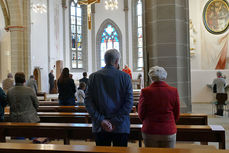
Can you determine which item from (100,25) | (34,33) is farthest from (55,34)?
(100,25)

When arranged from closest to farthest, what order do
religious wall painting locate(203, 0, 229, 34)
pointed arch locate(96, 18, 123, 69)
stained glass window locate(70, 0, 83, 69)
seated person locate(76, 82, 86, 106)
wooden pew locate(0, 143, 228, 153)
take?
wooden pew locate(0, 143, 228, 153) → seated person locate(76, 82, 86, 106) → religious wall painting locate(203, 0, 229, 34) → stained glass window locate(70, 0, 83, 69) → pointed arch locate(96, 18, 123, 69)

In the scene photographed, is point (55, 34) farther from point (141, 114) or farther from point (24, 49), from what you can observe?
point (141, 114)

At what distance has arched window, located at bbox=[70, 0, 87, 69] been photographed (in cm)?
2144

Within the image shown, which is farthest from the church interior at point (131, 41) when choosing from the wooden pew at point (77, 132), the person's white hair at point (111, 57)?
the person's white hair at point (111, 57)

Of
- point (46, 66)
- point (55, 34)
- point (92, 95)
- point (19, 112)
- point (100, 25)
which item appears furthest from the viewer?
point (100, 25)

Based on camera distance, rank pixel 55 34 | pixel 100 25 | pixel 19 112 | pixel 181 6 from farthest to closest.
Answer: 1. pixel 100 25
2. pixel 55 34
3. pixel 181 6
4. pixel 19 112

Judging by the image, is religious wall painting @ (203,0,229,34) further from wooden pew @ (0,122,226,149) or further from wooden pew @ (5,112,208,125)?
wooden pew @ (0,122,226,149)

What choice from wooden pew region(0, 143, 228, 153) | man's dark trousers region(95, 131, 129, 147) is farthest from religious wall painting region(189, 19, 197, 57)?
wooden pew region(0, 143, 228, 153)

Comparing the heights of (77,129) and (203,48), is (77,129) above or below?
below

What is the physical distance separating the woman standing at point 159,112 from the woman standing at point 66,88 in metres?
3.29

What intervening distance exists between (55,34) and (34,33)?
9.87 ft

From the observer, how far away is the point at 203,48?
1427cm

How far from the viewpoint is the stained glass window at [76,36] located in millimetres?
21422

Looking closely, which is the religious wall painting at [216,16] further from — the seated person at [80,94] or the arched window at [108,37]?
the seated person at [80,94]
